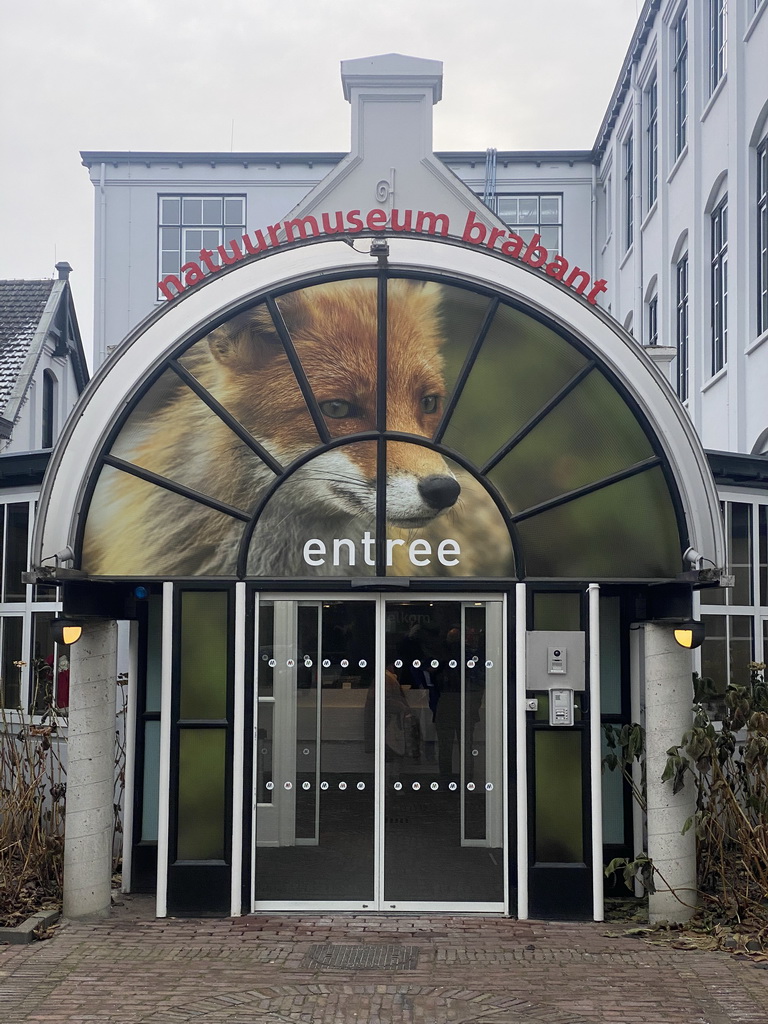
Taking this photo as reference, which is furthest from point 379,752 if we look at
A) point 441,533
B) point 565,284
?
point 565,284

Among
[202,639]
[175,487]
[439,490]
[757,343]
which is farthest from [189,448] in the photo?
[757,343]

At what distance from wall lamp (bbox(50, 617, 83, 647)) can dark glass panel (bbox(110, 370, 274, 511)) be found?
1.33 meters

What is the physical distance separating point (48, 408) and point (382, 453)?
15.0 m

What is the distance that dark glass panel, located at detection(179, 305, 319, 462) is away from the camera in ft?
29.2

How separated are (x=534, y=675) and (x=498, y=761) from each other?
756 mm

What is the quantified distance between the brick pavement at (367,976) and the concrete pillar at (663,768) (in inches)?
25.3

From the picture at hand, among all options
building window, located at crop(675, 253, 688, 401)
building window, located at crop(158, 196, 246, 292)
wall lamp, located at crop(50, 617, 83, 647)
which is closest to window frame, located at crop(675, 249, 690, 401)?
building window, located at crop(675, 253, 688, 401)

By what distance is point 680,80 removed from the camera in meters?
23.2

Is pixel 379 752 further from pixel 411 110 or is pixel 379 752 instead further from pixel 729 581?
pixel 411 110

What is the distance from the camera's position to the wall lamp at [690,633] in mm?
8555

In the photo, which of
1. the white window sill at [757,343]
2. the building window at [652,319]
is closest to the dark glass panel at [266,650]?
the white window sill at [757,343]

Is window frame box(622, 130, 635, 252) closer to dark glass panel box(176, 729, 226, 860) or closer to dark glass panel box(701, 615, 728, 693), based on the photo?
dark glass panel box(701, 615, 728, 693)

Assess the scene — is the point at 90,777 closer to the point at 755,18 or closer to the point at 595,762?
the point at 595,762

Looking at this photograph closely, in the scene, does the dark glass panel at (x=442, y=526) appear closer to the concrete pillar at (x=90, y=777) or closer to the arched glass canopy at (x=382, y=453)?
the arched glass canopy at (x=382, y=453)
